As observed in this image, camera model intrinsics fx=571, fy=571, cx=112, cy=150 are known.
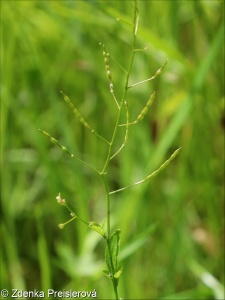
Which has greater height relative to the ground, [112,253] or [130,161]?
[130,161]

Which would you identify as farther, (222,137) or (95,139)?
(95,139)

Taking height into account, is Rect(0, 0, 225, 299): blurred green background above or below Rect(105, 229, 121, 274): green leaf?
above

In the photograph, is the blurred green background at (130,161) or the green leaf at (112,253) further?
the blurred green background at (130,161)

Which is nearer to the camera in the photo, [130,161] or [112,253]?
[112,253]

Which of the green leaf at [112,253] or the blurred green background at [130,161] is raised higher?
the blurred green background at [130,161]

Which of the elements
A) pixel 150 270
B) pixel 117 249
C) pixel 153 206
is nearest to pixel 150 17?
pixel 153 206

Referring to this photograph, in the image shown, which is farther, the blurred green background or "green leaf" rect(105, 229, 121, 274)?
the blurred green background

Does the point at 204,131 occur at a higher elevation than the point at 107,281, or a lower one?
higher

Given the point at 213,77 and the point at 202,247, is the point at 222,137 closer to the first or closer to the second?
the point at 213,77
